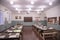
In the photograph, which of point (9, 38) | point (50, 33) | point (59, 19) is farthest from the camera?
point (59, 19)

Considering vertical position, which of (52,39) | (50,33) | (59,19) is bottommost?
(52,39)

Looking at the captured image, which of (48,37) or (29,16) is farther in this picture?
(29,16)

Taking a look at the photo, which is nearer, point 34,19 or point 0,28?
point 0,28

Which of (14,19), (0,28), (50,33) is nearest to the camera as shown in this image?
(50,33)

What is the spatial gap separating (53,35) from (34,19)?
1477 centimetres

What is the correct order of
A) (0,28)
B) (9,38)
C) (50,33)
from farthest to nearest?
(0,28) → (50,33) → (9,38)

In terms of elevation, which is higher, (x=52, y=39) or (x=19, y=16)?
(x=19, y=16)

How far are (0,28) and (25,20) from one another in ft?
42.5

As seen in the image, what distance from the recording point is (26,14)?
21.4m

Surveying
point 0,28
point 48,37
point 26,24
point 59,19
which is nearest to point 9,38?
point 48,37

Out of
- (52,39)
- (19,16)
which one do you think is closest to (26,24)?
(19,16)

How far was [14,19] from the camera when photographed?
21.3 m

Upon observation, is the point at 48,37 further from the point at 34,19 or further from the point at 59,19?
the point at 34,19

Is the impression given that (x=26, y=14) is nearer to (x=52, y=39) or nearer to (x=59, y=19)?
(x=59, y=19)
